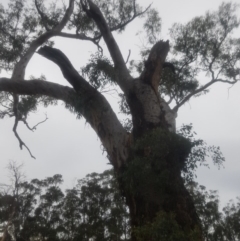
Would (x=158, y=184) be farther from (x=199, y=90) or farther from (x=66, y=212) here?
(x=66, y=212)

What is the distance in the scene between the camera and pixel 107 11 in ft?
39.1

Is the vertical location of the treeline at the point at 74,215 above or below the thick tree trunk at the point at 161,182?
above

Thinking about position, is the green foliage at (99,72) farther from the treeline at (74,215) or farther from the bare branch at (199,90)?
the treeline at (74,215)

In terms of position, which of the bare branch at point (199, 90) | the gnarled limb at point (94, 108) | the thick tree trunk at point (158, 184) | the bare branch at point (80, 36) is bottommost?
the thick tree trunk at point (158, 184)

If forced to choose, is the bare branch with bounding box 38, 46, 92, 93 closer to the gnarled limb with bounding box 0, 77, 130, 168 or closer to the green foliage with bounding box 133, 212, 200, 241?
the gnarled limb with bounding box 0, 77, 130, 168

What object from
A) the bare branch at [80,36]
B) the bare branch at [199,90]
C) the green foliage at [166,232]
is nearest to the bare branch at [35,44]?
the bare branch at [80,36]

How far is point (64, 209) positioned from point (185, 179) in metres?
15.7

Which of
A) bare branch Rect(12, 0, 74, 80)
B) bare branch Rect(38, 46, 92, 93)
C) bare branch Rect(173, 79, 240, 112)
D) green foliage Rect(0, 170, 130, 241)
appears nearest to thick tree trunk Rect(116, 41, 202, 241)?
bare branch Rect(38, 46, 92, 93)

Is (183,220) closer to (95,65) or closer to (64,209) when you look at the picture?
(95,65)

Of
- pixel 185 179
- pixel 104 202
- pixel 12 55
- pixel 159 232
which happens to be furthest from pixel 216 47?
pixel 104 202

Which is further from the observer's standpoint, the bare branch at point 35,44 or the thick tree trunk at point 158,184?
the bare branch at point 35,44

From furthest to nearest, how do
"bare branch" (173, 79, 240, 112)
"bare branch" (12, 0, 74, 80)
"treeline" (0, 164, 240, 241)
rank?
"treeline" (0, 164, 240, 241), "bare branch" (173, 79, 240, 112), "bare branch" (12, 0, 74, 80)

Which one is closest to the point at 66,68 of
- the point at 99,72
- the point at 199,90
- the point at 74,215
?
the point at 99,72

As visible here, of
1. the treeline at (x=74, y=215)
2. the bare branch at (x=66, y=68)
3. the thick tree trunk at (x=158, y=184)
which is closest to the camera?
the thick tree trunk at (x=158, y=184)
